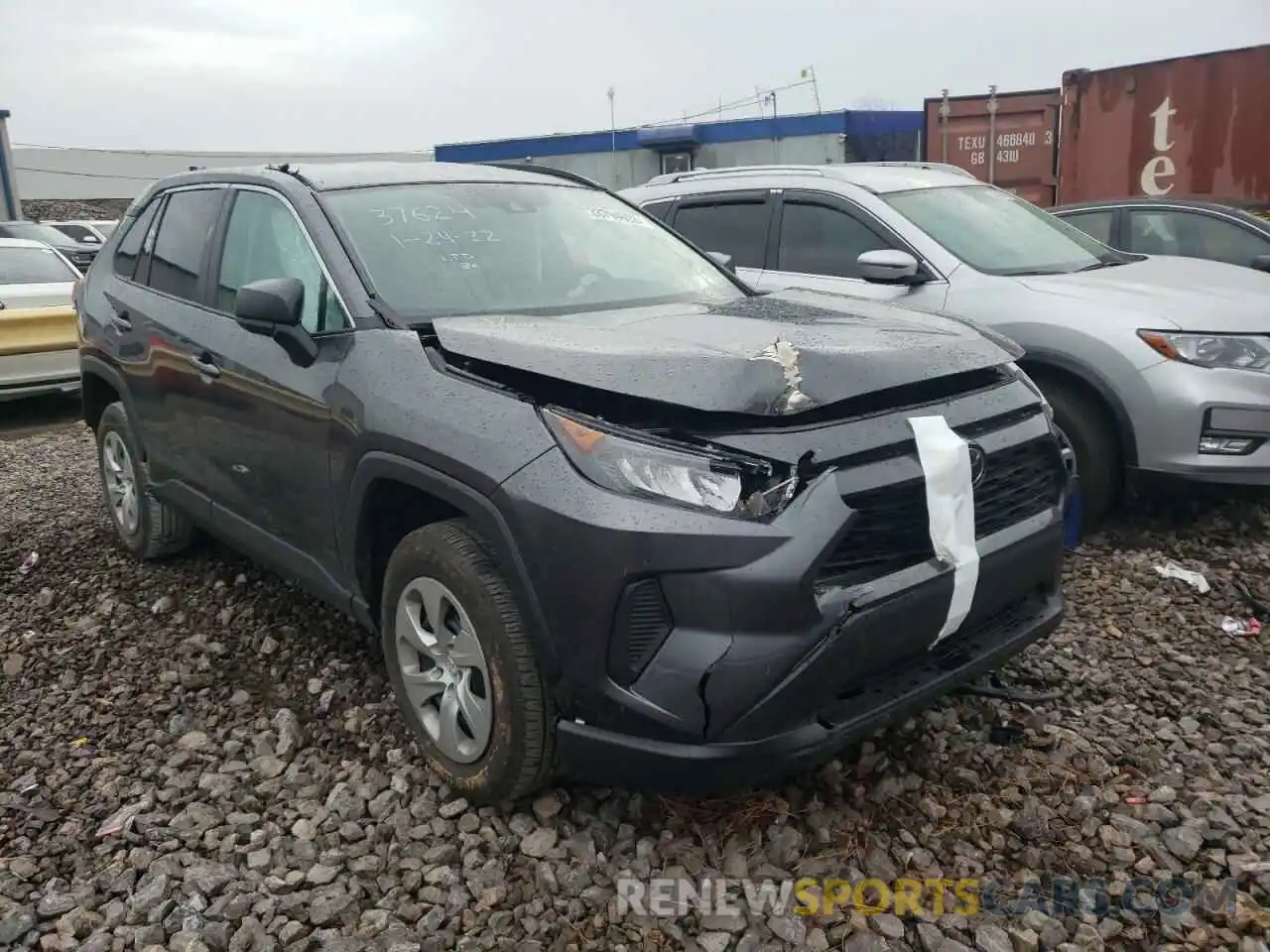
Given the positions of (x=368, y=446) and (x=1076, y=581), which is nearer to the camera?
(x=368, y=446)

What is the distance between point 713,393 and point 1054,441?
1232mm

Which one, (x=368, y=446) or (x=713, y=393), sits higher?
(x=713, y=393)

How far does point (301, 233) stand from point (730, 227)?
3.28 meters

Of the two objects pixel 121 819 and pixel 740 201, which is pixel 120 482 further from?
pixel 740 201

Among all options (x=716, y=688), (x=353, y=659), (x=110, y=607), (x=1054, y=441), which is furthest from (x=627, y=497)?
(x=110, y=607)

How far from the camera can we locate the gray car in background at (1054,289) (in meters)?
4.31

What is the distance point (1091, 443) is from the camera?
458 centimetres

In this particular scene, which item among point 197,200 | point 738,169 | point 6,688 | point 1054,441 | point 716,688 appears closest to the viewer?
point 716,688

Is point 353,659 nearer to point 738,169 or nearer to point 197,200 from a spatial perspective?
point 197,200

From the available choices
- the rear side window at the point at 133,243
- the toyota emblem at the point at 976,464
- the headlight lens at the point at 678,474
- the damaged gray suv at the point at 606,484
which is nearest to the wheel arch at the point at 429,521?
the damaged gray suv at the point at 606,484

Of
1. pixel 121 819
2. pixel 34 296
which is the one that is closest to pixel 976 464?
pixel 121 819

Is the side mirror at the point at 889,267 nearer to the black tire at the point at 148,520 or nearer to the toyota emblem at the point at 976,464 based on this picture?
the toyota emblem at the point at 976,464

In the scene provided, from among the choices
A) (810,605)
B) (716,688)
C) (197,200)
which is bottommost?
(716,688)

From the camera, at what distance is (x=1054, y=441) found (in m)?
2.98
